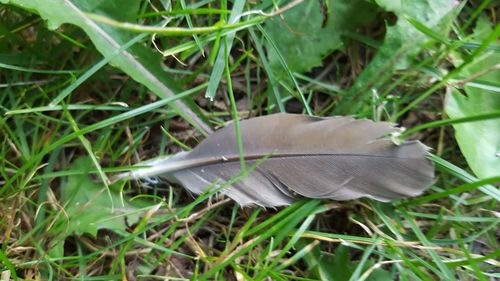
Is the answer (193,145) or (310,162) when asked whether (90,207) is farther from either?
(310,162)

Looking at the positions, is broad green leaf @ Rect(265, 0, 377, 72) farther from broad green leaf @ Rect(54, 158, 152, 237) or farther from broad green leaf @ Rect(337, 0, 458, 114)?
broad green leaf @ Rect(54, 158, 152, 237)

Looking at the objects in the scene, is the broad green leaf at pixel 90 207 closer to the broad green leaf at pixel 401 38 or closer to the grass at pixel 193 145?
the grass at pixel 193 145

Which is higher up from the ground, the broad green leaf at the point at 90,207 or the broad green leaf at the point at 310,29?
the broad green leaf at the point at 310,29

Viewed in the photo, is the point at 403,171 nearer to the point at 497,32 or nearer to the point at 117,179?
the point at 497,32

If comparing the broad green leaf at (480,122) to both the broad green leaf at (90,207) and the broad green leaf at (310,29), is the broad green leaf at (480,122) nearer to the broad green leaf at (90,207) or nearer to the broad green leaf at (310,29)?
the broad green leaf at (310,29)

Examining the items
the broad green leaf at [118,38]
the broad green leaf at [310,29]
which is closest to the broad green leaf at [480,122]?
the broad green leaf at [310,29]

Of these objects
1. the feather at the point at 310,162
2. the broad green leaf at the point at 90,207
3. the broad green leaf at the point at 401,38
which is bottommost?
the broad green leaf at the point at 90,207

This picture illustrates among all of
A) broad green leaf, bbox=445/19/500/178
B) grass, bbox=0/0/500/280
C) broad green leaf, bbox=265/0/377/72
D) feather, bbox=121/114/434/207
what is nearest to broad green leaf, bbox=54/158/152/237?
grass, bbox=0/0/500/280

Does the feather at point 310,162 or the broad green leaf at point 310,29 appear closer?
the feather at point 310,162
